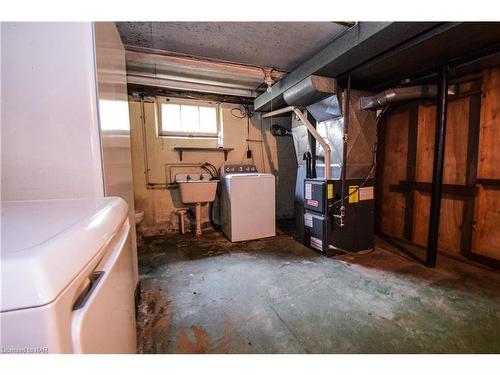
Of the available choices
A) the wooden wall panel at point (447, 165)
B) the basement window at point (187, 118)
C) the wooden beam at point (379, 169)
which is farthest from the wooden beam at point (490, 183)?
the basement window at point (187, 118)

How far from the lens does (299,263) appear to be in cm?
239

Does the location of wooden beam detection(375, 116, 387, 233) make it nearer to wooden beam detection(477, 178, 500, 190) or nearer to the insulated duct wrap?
the insulated duct wrap

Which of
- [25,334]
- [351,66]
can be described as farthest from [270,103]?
[25,334]

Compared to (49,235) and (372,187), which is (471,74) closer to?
(372,187)

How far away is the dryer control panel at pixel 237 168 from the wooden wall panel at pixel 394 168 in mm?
1949

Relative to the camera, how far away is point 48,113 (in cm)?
99

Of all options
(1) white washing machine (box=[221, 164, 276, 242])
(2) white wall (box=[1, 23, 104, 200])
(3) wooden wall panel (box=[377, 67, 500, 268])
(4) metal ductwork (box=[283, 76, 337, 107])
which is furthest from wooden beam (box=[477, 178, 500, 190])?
(2) white wall (box=[1, 23, 104, 200])

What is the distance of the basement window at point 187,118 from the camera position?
11.4 feet

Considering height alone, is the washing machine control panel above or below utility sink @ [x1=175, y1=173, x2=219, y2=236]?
above

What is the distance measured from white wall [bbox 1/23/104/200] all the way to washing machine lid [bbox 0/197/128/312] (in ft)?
1.79

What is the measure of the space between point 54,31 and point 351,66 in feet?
7.15

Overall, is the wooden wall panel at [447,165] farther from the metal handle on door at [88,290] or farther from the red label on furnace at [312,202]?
the metal handle on door at [88,290]

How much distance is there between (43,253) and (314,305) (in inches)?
67.9

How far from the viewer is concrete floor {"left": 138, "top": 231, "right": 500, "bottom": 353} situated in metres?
1.31
